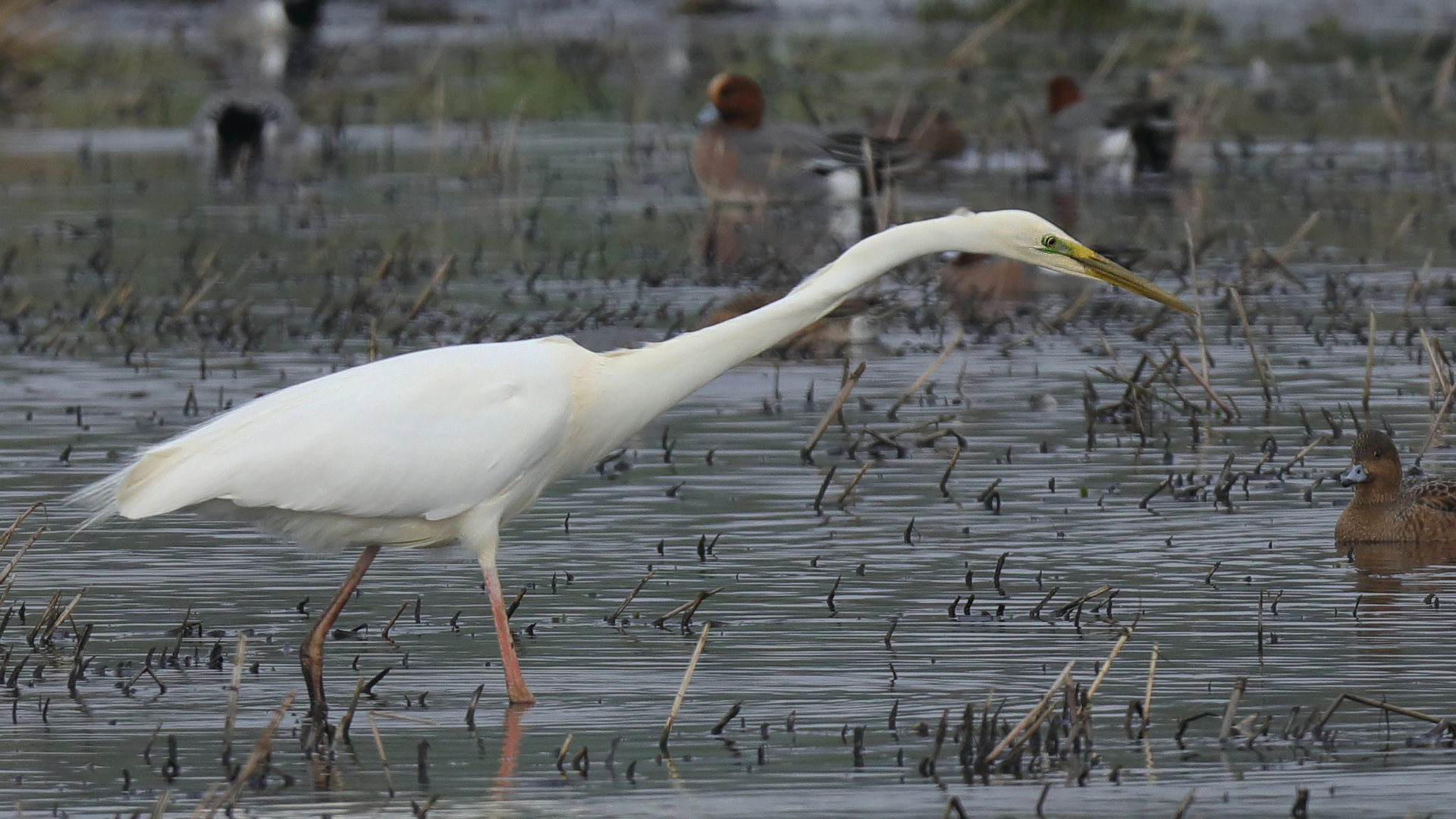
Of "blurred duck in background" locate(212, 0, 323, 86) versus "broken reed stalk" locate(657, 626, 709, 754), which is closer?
"broken reed stalk" locate(657, 626, 709, 754)

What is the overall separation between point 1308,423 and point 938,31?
Answer: 25.3 meters

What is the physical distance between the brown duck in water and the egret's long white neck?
2.36 metres

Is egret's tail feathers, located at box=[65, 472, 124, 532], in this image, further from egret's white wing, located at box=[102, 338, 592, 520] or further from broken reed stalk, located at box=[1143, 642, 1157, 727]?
broken reed stalk, located at box=[1143, 642, 1157, 727]

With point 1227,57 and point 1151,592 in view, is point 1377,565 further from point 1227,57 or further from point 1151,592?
point 1227,57

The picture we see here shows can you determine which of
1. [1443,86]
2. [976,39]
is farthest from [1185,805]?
[1443,86]

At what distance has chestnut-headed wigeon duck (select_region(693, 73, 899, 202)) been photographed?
19.9m

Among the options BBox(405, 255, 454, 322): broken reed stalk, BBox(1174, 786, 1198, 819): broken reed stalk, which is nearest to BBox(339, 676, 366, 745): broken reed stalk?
BBox(1174, 786, 1198, 819): broken reed stalk

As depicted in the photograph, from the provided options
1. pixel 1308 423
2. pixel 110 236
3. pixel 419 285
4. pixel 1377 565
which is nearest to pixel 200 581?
pixel 1377 565

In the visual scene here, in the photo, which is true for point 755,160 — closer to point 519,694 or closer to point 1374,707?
point 519,694

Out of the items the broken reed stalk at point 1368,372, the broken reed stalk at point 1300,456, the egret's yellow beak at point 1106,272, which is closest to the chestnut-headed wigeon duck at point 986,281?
the broken reed stalk at point 1368,372

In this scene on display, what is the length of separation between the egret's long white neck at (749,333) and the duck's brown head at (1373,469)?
2.39 meters

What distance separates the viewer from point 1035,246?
7199 millimetres

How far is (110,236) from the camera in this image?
1808 centimetres

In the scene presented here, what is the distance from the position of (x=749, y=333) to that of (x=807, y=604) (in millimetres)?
1281
